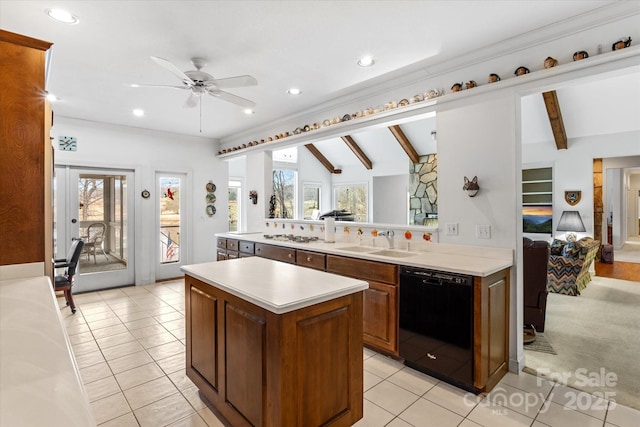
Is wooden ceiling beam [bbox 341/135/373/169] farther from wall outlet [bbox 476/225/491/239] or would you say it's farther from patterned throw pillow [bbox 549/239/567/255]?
wall outlet [bbox 476/225/491/239]

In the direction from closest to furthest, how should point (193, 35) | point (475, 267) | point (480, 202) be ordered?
point (475, 267) → point (193, 35) → point (480, 202)

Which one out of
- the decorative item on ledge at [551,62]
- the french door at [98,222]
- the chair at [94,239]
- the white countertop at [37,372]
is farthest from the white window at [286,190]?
the white countertop at [37,372]

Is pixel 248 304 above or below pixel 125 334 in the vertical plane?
above

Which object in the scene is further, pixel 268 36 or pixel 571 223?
pixel 571 223

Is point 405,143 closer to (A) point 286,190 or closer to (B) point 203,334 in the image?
(A) point 286,190

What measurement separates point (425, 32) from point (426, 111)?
82 cm

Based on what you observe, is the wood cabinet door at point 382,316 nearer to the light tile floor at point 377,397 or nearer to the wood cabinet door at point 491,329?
the light tile floor at point 377,397

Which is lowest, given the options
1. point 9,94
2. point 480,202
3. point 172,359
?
point 172,359

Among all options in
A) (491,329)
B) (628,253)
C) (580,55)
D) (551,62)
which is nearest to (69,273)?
(491,329)

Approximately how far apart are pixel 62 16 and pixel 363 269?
2.93 m

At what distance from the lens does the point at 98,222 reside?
521 cm

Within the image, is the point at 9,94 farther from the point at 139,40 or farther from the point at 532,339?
the point at 532,339

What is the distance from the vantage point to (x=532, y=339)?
3.19 meters

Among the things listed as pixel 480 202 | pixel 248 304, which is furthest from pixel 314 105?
pixel 248 304
